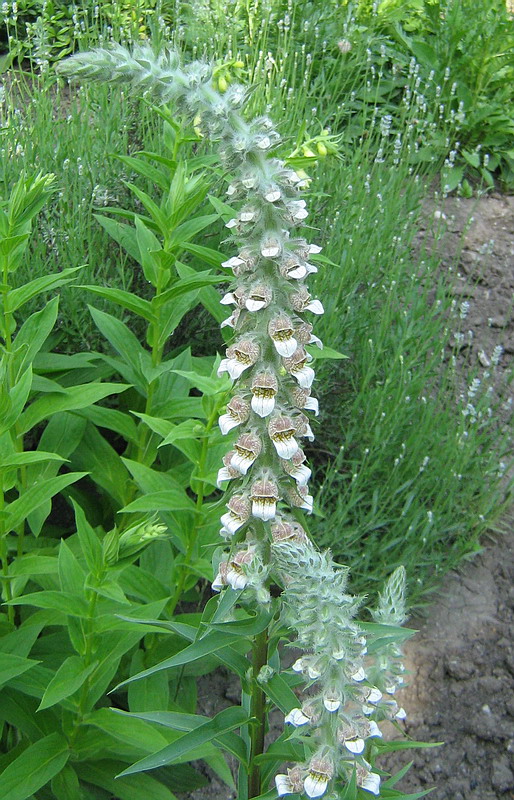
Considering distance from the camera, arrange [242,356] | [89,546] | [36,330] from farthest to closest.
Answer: [36,330], [89,546], [242,356]

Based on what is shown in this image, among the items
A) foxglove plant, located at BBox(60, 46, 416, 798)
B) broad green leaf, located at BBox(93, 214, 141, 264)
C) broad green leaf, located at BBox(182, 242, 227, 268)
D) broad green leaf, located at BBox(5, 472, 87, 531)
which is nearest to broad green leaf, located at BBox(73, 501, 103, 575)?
broad green leaf, located at BBox(5, 472, 87, 531)

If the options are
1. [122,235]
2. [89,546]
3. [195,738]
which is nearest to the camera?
[195,738]

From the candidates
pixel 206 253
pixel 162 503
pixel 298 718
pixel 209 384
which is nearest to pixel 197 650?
pixel 298 718

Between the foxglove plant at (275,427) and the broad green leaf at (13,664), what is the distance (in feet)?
2.18

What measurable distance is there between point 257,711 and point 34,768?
689 mm

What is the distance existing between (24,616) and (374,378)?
70.2 inches

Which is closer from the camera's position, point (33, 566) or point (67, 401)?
point (33, 566)

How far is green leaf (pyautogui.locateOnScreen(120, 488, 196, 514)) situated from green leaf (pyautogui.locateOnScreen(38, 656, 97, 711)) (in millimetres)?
408

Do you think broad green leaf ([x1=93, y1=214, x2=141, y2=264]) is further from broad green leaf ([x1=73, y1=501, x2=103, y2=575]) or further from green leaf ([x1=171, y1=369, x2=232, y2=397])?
broad green leaf ([x1=73, y1=501, x2=103, y2=575])

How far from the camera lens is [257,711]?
1.85 m

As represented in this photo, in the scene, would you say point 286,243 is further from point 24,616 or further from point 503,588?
point 503,588

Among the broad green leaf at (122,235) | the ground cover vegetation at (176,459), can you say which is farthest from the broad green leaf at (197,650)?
the broad green leaf at (122,235)

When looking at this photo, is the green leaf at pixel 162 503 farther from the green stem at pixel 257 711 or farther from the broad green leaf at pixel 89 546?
the green stem at pixel 257 711

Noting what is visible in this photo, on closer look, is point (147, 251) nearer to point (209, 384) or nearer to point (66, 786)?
point (209, 384)
